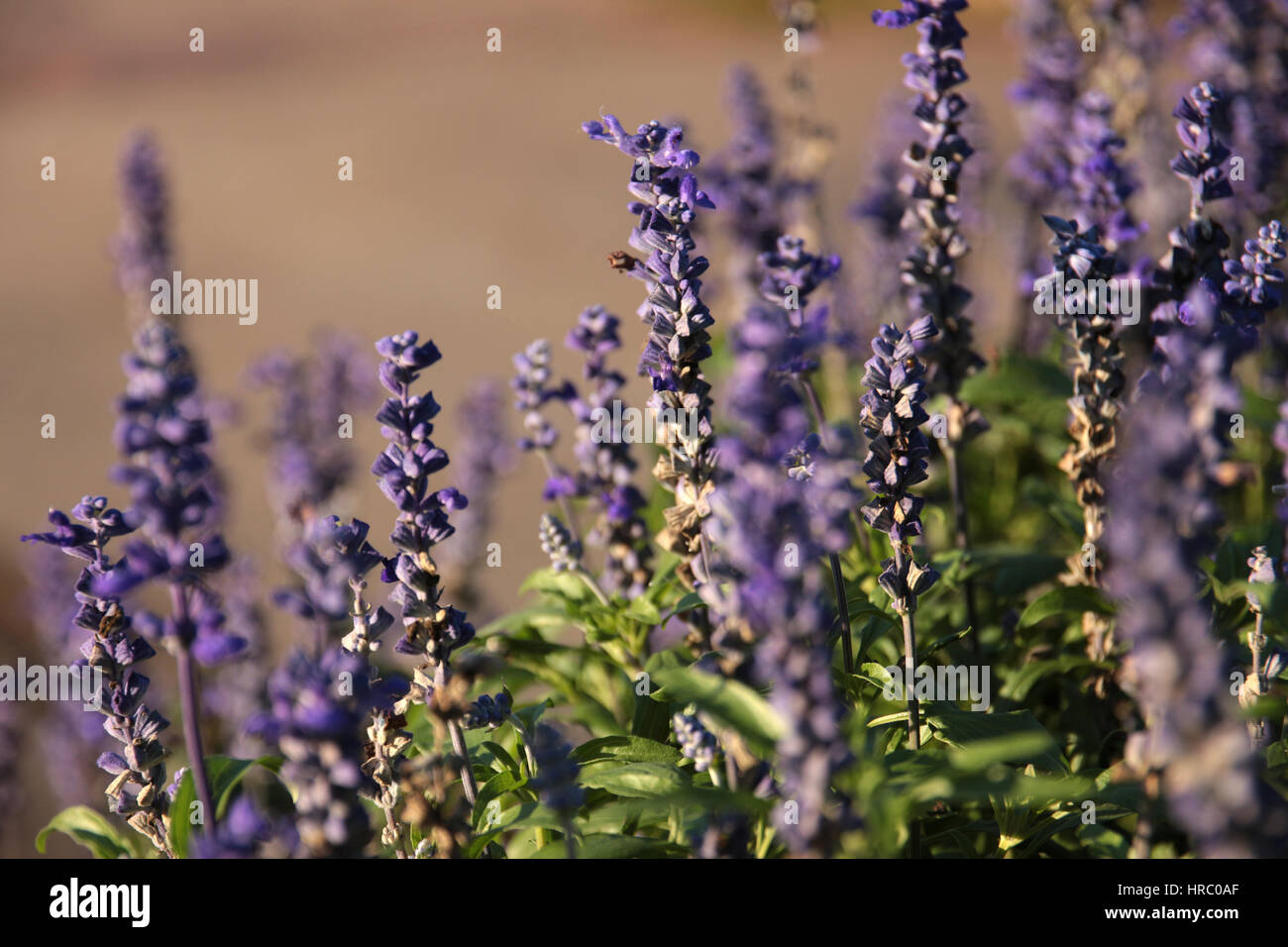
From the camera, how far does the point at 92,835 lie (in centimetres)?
256

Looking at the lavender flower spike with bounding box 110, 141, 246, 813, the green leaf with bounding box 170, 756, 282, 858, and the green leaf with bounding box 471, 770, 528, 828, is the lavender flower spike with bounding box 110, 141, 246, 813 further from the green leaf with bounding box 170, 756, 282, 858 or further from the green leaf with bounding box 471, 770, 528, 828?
the green leaf with bounding box 471, 770, 528, 828

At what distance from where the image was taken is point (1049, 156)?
200 inches

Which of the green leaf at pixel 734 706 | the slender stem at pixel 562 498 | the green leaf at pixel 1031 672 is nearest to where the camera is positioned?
the green leaf at pixel 734 706

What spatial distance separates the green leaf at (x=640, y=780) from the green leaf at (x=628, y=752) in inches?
7.7

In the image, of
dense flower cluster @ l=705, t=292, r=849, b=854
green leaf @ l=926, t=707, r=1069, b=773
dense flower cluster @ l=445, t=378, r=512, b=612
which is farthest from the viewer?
dense flower cluster @ l=445, t=378, r=512, b=612

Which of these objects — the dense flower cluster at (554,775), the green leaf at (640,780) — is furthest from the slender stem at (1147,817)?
the dense flower cluster at (554,775)

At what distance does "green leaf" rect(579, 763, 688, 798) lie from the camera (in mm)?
2158

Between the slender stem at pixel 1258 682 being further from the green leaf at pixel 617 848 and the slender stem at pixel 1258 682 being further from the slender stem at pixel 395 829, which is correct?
the slender stem at pixel 395 829

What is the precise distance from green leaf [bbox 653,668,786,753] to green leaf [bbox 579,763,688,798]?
44 cm

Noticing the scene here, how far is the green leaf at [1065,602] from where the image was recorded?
2.73m

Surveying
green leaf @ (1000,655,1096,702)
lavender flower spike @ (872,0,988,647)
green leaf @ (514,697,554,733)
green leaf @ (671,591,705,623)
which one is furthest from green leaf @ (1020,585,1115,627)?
green leaf @ (514,697,554,733)

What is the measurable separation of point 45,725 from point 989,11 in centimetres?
1744

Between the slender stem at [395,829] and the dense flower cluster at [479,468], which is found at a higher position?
the dense flower cluster at [479,468]

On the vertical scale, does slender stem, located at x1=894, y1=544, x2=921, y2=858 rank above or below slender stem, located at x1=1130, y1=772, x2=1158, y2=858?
above
